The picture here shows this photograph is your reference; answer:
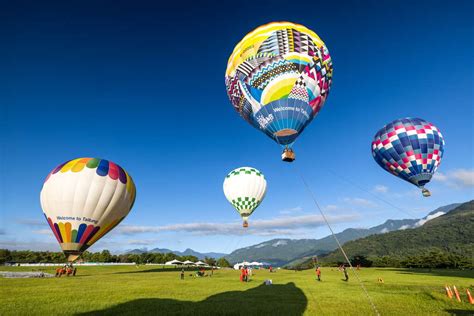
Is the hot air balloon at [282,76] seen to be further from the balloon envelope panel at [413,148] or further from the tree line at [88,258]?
the tree line at [88,258]

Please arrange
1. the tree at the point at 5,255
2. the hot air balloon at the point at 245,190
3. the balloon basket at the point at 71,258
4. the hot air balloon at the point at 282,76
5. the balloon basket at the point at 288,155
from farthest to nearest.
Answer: the tree at the point at 5,255 → the hot air balloon at the point at 245,190 → the balloon basket at the point at 71,258 → the balloon basket at the point at 288,155 → the hot air balloon at the point at 282,76

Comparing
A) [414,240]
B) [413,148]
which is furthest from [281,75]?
[414,240]

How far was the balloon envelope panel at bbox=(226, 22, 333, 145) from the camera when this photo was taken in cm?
1945

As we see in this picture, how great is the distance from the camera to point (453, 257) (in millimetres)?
49125

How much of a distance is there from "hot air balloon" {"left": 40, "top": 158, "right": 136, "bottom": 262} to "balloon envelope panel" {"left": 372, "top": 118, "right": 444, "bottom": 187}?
3445 centimetres

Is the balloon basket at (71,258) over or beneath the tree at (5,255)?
beneath

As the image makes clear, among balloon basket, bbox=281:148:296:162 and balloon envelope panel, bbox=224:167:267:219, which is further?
balloon envelope panel, bbox=224:167:267:219

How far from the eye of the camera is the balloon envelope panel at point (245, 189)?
4250 cm

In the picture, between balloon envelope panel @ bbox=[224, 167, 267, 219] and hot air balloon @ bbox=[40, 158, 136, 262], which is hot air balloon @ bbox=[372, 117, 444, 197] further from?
hot air balloon @ bbox=[40, 158, 136, 262]

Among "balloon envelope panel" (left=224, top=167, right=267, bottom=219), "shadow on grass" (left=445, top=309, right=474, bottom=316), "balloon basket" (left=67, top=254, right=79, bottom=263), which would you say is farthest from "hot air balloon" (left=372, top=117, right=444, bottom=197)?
"balloon basket" (left=67, top=254, right=79, bottom=263)

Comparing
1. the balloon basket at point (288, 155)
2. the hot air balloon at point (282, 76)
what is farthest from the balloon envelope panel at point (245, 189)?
the balloon basket at point (288, 155)

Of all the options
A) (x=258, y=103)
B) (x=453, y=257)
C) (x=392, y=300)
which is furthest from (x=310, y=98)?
(x=453, y=257)

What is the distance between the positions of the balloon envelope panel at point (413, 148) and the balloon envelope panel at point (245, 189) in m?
18.8

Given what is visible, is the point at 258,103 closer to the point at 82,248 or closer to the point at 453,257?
the point at 82,248
